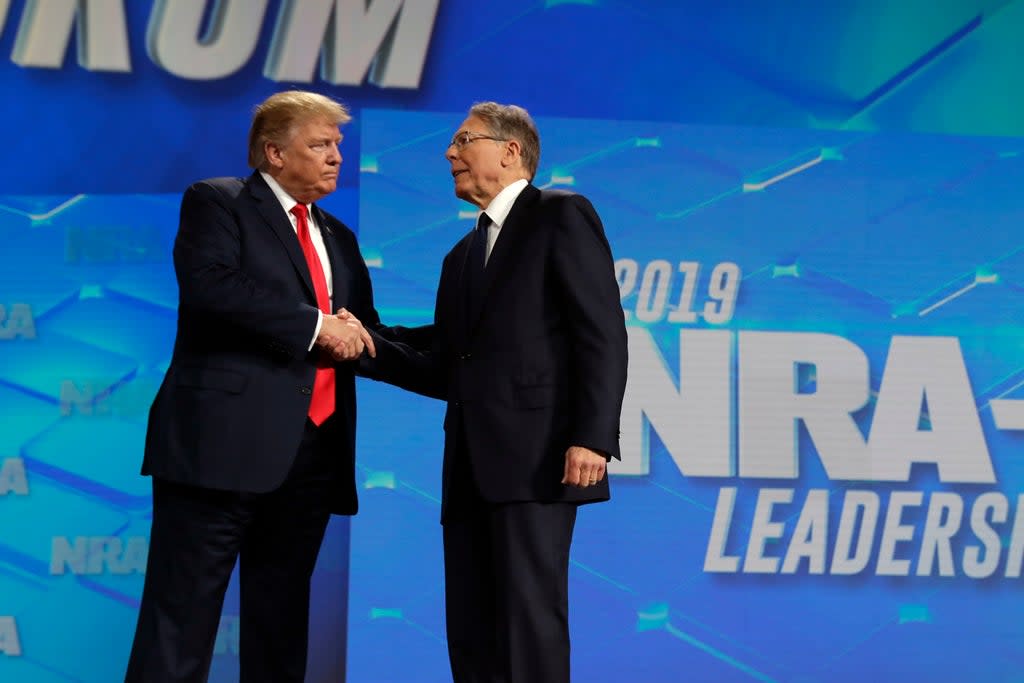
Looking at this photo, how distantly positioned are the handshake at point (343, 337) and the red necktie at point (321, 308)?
74mm

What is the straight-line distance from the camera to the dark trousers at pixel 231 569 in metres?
2.54

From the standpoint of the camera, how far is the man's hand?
2363 mm

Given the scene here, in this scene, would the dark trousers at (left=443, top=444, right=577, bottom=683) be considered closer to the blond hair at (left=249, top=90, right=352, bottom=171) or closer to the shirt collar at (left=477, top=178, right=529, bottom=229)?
the shirt collar at (left=477, top=178, right=529, bottom=229)

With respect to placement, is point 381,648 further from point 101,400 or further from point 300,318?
point 300,318

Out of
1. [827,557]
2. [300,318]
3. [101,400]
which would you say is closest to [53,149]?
[101,400]

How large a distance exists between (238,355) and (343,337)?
0.76ft

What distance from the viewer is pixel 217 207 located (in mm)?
2633

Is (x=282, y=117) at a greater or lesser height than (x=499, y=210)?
greater

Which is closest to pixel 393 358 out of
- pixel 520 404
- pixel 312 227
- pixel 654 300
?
pixel 312 227

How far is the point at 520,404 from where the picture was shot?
2467 mm

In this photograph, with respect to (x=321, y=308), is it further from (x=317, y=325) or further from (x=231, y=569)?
(x=231, y=569)

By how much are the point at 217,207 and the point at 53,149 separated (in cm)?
140

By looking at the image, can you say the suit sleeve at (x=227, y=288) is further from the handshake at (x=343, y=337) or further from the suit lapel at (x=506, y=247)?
the suit lapel at (x=506, y=247)

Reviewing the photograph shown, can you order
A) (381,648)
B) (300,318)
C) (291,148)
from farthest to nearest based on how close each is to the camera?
(381,648) → (291,148) → (300,318)
